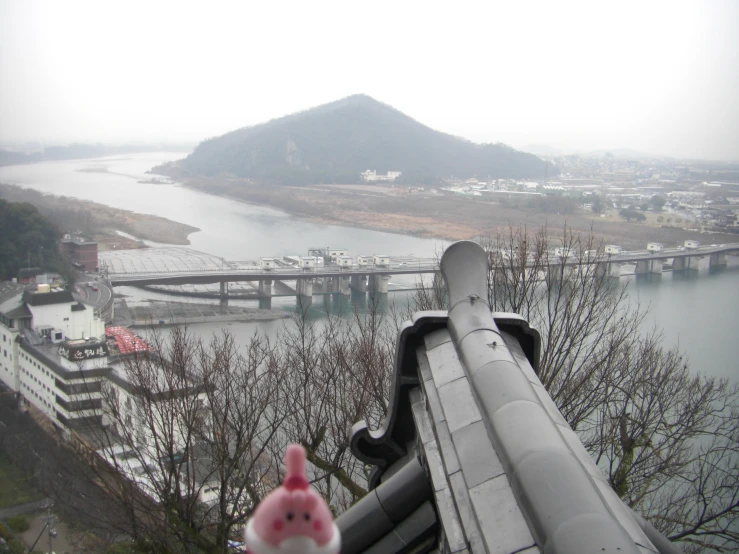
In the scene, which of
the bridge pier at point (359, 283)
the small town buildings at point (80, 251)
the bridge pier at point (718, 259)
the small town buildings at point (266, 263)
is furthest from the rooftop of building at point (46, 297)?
the bridge pier at point (718, 259)

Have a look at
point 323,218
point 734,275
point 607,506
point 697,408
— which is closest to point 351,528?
point 607,506

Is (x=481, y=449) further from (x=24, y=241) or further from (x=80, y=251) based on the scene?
(x=80, y=251)

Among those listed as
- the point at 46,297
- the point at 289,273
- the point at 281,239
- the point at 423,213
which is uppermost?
the point at 423,213

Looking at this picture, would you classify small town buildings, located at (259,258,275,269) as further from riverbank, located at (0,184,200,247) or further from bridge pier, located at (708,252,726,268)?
bridge pier, located at (708,252,726,268)

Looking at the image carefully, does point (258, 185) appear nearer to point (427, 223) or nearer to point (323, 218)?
point (323, 218)

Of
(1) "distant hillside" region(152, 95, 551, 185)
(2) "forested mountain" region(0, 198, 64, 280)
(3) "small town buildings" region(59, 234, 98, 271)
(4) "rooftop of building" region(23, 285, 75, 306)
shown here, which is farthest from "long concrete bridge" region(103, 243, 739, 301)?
(1) "distant hillside" region(152, 95, 551, 185)

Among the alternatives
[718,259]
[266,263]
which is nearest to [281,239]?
[266,263]

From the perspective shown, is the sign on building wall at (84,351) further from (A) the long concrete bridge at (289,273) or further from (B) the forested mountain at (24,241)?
(A) the long concrete bridge at (289,273)
